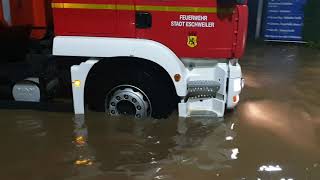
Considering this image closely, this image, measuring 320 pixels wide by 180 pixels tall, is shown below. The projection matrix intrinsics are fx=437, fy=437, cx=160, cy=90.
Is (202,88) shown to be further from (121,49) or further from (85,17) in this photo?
(85,17)

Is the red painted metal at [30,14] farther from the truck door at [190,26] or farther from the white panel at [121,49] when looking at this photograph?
the truck door at [190,26]

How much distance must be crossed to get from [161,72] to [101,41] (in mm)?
812

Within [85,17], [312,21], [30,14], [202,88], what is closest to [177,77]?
[202,88]

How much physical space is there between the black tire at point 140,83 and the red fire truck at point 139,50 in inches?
0.5

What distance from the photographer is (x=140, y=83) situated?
5.27 meters

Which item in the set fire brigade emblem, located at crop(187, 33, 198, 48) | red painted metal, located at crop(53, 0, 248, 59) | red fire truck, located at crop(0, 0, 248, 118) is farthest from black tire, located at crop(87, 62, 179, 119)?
fire brigade emblem, located at crop(187, 33, 198, 48)

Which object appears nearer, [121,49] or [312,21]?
[121,49]

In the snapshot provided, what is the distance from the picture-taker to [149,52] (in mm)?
5027

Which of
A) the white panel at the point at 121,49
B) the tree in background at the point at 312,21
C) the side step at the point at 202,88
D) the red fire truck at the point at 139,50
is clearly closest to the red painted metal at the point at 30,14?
the red fire truck at the point at 139,50

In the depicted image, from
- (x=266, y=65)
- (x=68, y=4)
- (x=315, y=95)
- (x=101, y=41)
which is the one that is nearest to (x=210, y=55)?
(x=101, y=41)

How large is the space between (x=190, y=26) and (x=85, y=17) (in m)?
1.23

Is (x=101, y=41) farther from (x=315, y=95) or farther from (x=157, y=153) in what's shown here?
(x=315, y=95)

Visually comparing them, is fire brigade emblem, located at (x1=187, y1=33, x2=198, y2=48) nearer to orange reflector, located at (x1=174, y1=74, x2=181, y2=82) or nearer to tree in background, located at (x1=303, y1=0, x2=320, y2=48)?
orange reflector, located at (x1=174, y1=74, x2=181, y2=82)

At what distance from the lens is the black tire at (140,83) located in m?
5.26
